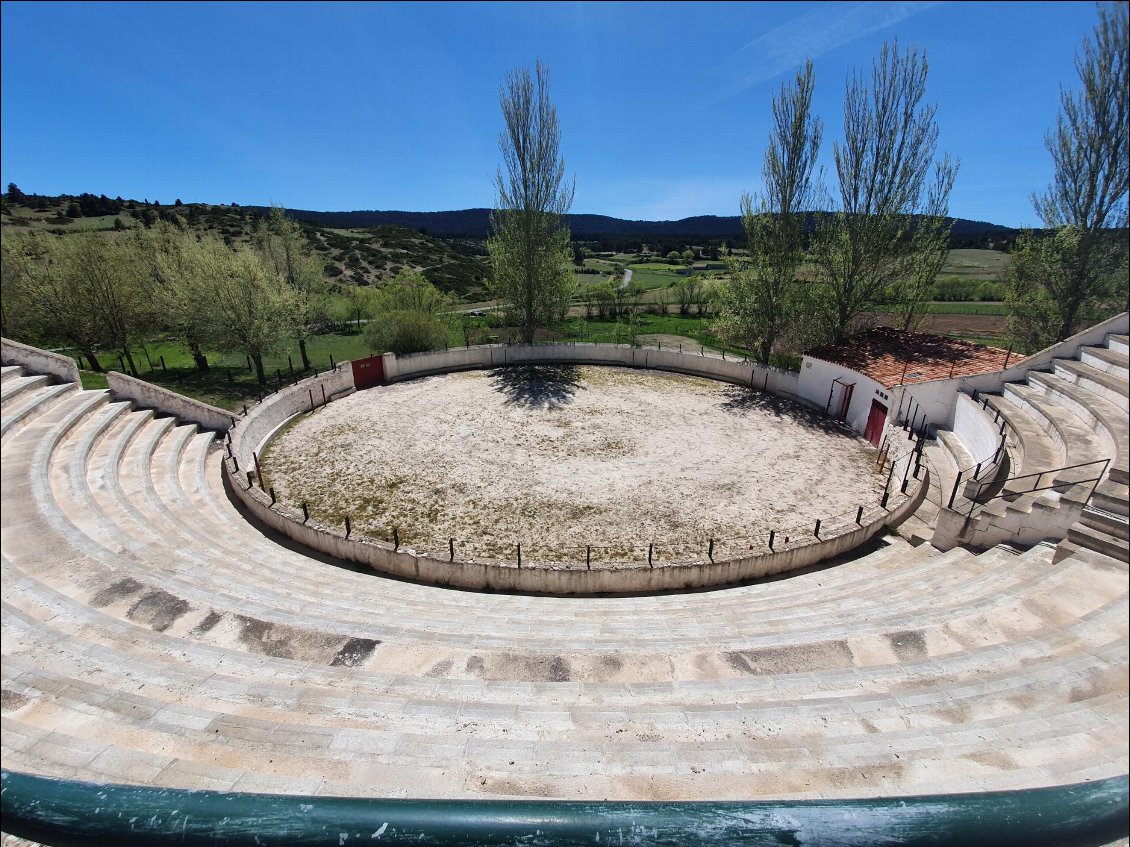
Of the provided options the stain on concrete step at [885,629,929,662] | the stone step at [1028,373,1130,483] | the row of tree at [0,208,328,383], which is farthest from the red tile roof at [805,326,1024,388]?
the row of tree at [0,208,328,383]

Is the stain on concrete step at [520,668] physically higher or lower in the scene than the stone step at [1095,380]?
lower

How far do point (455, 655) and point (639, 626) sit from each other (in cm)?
352

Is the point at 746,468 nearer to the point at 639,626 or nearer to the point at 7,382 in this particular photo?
the point at 639,626

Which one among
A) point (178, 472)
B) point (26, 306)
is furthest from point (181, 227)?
point (178, 472)

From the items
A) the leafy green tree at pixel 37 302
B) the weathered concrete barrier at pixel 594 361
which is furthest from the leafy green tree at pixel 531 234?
the leafy green tree at pixel 37 302

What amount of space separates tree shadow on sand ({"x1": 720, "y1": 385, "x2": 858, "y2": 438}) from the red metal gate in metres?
17.6

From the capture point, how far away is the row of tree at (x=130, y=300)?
25156 millimetres

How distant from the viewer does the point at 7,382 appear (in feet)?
37.8

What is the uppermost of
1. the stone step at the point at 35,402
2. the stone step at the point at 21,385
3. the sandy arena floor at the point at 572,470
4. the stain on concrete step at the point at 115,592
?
the stone step at the point at 21,385

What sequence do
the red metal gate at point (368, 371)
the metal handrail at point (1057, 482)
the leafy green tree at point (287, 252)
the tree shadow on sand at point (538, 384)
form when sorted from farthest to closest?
the leafy green tree at point (287, 252) < the red metal gate at point (368, 371) < the tree shadow on sand at point (538, 384) < the metal handrail at point (1057, 482)

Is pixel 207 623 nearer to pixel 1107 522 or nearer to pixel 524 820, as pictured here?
pixel 524 820

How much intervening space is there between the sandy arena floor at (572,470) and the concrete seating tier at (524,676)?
10.3 ft

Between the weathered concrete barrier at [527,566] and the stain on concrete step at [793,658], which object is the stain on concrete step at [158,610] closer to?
the weathered concrete barrier at [527,566]

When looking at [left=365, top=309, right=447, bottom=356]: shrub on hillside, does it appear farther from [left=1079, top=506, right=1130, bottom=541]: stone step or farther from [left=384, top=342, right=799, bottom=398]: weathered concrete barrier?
[left=1079, top=506, right=1130, bottom=541]: stone step
